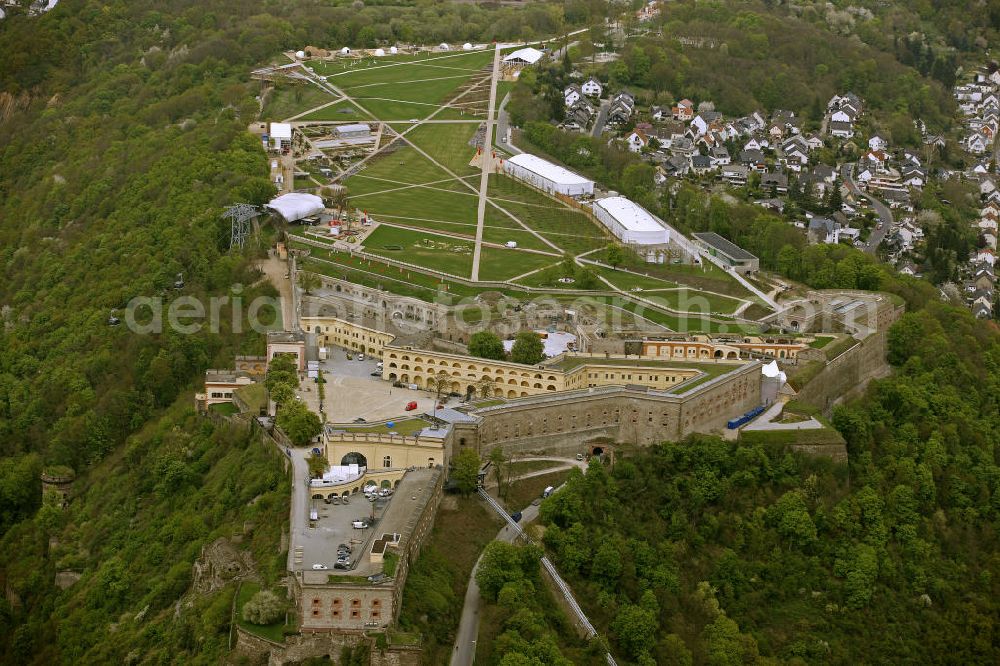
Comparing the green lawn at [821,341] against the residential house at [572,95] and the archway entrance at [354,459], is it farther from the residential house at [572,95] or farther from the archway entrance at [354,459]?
the residential house at [572,95]

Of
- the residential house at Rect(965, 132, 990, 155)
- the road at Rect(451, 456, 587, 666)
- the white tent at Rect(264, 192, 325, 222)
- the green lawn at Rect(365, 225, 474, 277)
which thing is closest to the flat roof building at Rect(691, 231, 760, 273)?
the green lawn at Rect(365, 225, 474, 277)

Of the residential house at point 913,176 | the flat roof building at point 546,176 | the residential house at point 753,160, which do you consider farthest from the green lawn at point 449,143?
the residential house at point 913,176

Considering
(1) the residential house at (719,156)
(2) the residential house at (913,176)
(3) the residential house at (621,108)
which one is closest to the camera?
(1) the residential house at (719,156)

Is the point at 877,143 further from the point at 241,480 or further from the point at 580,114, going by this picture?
the point at 241,480

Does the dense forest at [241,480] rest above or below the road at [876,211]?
below

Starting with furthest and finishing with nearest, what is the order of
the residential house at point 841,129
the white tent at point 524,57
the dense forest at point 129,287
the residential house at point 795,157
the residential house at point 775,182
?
the white tent at point 524,57 → the residential house at point 841,129 → the residential house at point 795,157 → the residential house at point 775,182 → the dense forest at point 129,287

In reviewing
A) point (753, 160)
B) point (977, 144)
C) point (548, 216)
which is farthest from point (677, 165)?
point (977, 144)

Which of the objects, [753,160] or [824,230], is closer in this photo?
[824,230]
